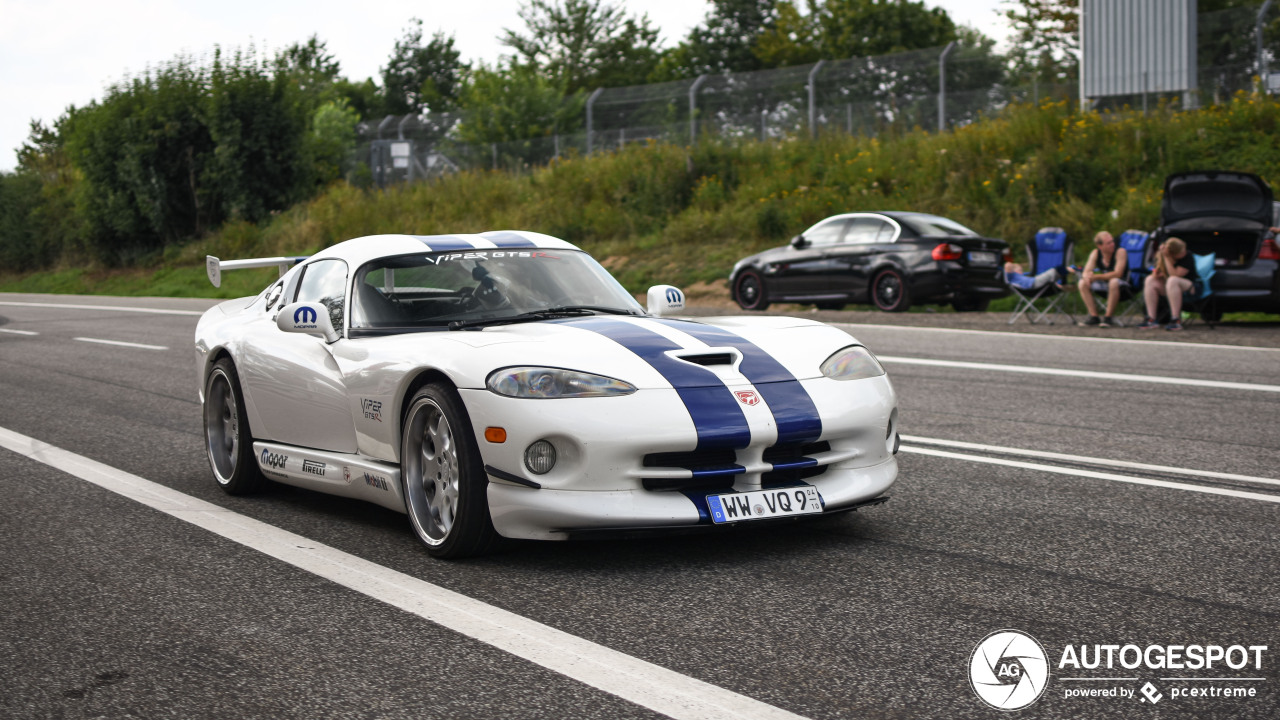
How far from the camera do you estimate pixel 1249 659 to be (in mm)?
3439

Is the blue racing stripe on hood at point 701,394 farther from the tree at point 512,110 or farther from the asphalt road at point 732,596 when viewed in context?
the tree at point 512,110

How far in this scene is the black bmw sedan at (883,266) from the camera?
657 inches

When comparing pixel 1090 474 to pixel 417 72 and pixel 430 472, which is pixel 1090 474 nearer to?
pixel 430 472

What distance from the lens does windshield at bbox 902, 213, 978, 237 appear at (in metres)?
17.0

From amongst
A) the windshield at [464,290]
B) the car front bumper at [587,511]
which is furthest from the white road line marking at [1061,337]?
the car front bumper at [587,511]

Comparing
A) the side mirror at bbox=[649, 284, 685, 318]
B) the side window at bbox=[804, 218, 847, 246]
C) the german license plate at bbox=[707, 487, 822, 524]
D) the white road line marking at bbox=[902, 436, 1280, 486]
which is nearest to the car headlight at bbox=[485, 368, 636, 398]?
the german license plate at bbox=[707, 487, 822, 524]

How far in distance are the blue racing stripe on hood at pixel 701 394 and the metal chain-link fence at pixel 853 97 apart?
19.7 m

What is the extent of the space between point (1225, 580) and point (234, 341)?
4.63m

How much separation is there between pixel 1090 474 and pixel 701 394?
268 cm

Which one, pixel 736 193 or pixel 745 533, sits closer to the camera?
pixel 745 533

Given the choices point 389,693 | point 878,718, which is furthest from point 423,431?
point 878,718

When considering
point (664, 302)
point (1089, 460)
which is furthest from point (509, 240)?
point (1089, 460)

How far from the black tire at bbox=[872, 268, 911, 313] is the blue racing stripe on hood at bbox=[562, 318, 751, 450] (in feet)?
40.9

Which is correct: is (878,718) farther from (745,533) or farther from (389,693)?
(745,533)
